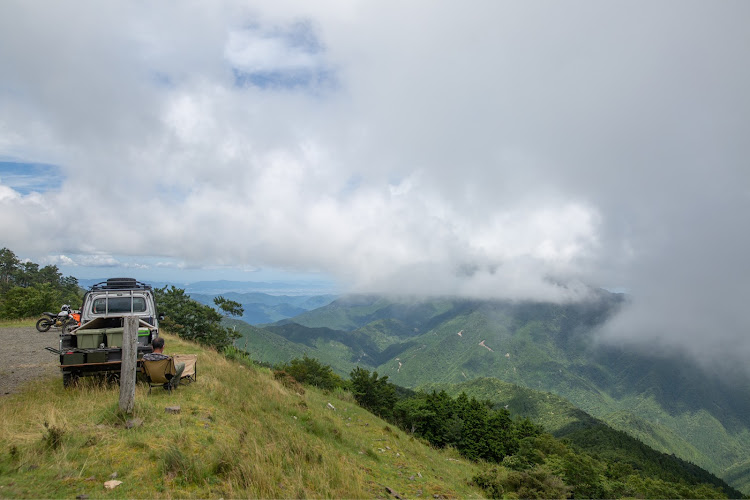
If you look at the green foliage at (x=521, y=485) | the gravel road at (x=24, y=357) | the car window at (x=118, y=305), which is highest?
the car window at (x=118, y=305)

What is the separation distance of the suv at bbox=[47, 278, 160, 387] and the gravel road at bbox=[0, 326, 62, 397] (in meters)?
2.50

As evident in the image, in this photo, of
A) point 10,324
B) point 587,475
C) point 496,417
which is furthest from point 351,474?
point 496,417

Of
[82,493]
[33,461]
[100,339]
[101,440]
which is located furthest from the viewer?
[100,339]

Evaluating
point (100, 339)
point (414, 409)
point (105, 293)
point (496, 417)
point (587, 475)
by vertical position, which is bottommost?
point (496, 417)

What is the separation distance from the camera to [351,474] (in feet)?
23.5

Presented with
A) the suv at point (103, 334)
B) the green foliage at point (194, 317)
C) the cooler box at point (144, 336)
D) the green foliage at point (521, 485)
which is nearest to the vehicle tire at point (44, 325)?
the suv at point (103, 334)

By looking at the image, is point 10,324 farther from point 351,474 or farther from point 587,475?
point 587,475

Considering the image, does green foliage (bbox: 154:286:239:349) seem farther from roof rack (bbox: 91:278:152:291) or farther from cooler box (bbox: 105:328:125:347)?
cooler box (bbox: 105:328:125:347)

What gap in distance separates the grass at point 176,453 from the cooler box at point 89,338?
110 centimetres

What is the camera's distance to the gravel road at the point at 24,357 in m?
12.7

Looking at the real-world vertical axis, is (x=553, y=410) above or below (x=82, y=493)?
below

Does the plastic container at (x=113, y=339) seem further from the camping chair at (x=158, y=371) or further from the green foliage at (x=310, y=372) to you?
the green foliage at (x=310, y=372)

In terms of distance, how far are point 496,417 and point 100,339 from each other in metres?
39.8

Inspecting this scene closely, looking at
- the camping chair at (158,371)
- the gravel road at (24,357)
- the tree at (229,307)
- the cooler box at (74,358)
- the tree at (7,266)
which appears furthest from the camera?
the tree at (7,266)
